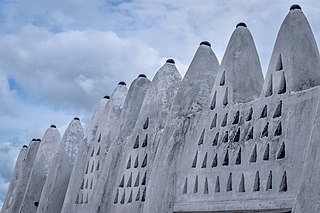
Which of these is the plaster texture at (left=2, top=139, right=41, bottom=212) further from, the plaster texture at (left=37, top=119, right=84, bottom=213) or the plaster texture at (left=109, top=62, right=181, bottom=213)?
the plaster texture at (left=109, top=62, right=181, bottom=213)

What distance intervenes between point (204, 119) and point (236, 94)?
3.35ft

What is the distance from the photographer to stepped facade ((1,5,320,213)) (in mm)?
9664

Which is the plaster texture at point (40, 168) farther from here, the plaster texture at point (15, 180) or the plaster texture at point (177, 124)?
the plaster texture at point (177, 124)

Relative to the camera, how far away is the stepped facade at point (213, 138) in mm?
9664

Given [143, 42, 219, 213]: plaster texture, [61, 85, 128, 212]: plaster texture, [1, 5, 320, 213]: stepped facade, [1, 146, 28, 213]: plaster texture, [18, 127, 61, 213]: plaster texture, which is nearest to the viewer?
[1, 5, 320, 213]: stepped facade

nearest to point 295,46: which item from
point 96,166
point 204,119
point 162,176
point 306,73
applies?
point 306,73

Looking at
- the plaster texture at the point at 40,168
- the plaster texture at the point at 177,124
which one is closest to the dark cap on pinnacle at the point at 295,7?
the plaster texture at the point at 177,124

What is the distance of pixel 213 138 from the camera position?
1184 cm

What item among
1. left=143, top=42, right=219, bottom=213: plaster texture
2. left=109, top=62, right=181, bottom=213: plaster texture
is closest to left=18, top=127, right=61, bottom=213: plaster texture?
left=109, top=62, right=181, bottom=213: plaster texture

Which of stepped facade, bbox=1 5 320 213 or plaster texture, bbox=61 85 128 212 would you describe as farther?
plaster texture, bbox=61 85 128 212

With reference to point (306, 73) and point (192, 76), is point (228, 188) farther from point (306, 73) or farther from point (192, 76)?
point (192, 76)

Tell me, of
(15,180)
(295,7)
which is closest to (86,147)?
(15,180)

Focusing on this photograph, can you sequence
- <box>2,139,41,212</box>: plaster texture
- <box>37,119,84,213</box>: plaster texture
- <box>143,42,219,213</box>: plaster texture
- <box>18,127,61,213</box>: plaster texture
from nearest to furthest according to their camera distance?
<box>143,42,219,213</box>: plaster texture
<box>37,119,84,213</box>: plaster texture
<box>18,127,61,213</box>: plaster texture
<box>2,139,41,212</box>: plaster texture

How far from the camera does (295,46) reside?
1067 centimetres
